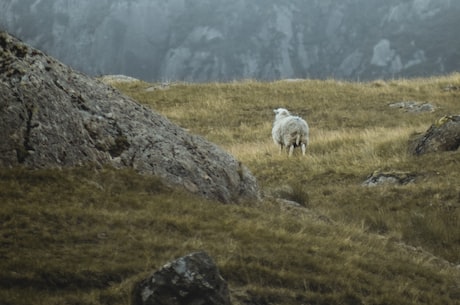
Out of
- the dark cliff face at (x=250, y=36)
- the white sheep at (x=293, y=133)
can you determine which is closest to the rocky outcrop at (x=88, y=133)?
the white sheep at (x=293, y=133)

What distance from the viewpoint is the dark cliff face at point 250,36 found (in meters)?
167

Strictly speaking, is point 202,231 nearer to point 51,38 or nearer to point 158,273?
point 158,273

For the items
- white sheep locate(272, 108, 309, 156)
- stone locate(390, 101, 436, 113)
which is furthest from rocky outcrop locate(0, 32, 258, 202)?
stone locate(390, 101, 436, 113)

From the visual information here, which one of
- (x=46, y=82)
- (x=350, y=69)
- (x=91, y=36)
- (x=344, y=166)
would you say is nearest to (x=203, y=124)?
(x=344, y=166)

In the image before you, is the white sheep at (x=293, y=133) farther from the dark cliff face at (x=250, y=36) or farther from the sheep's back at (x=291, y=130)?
the dark cliff face at (x=250, y=36)

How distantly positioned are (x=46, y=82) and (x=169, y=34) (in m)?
169

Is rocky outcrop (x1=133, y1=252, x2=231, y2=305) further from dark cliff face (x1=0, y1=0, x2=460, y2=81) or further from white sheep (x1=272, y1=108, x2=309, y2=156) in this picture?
dark cliff face (x1=0, y1=0, x2=460, y2=81)

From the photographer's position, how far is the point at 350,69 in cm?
18312

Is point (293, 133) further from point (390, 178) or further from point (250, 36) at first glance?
point (250, 36)

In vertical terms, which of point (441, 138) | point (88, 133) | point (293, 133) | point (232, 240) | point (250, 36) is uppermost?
point (250, 36)

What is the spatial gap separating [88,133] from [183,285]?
4.42 metres

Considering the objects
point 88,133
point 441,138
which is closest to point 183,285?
point 88,133

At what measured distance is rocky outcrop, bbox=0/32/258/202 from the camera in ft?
32.3

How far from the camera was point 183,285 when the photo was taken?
690 cm
